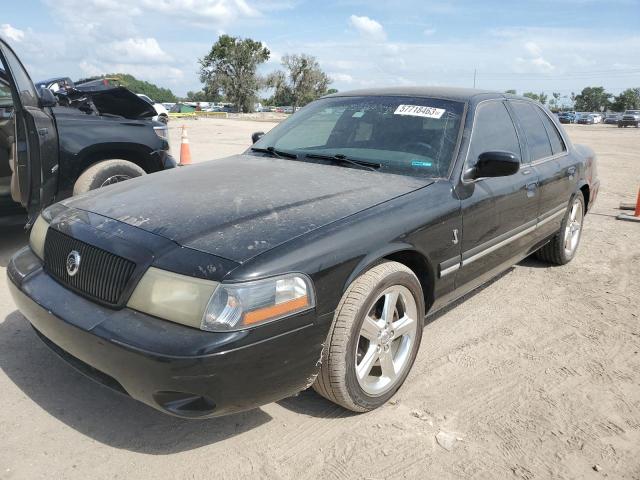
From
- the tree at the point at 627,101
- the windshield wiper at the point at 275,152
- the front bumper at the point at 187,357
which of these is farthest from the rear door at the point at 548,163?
the tree at the point at 627,101

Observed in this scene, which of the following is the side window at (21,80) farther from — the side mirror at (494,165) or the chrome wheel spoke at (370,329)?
the side mirror at (494,165)

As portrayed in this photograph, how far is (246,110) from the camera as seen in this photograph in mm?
69812

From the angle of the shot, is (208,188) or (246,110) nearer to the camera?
(208,188)

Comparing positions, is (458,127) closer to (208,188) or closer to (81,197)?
(208,188)

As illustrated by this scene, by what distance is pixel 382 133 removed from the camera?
11.4ft

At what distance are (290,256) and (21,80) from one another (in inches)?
128

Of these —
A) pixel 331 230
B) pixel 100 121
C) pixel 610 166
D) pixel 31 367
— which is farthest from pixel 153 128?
pixel 610 166

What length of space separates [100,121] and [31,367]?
2.75 m

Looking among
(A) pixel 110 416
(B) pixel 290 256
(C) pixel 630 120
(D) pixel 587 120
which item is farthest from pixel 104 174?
(D) pixel 587 120

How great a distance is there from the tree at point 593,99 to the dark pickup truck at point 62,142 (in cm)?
11793

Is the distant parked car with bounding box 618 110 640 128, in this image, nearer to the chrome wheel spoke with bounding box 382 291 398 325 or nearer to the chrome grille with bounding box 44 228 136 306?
the chrome wheel spoke with bounding box 382 291 398 325

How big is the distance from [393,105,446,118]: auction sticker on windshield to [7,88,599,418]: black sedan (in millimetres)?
13

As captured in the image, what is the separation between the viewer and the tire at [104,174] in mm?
4703

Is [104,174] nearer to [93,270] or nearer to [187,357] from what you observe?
[93,270]
